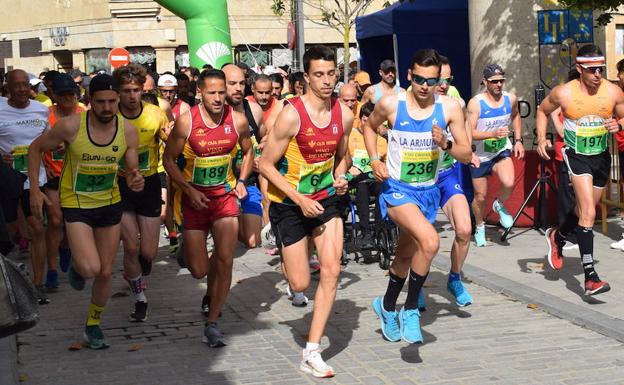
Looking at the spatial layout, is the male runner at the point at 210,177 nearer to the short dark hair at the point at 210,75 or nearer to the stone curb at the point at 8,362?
the short dark hair at the point at 210,75

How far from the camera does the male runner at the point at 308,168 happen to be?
7793 mm

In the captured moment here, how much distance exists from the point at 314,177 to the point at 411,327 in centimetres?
120

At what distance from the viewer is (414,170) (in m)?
8.31

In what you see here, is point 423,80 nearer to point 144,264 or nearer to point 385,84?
point 144,264

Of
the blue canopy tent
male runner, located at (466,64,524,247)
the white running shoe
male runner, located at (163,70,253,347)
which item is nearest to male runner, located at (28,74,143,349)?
male runner, located at (163,70,253,347)

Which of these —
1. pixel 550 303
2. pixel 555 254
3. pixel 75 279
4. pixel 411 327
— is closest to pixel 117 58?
pixel 555 254

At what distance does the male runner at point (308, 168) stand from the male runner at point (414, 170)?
0.45 meters

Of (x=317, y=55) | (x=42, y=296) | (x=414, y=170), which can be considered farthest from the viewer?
(x=42, y=296)

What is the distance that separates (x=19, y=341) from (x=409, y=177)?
3.08 meters

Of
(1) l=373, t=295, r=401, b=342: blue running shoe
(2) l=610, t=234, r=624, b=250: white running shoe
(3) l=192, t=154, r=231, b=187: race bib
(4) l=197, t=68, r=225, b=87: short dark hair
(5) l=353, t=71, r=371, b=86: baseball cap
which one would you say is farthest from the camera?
(5) l=353, t=71, r=371, b=86: baseball cap

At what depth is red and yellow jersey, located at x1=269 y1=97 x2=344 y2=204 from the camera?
309 inches

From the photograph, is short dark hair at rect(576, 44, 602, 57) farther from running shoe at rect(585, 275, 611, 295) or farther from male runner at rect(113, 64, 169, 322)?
Result: male runner at rect(113, 64, 169, 322)

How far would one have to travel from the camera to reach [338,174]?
8094 mm

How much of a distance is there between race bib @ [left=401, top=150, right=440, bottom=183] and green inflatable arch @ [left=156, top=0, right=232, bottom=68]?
423 inches
